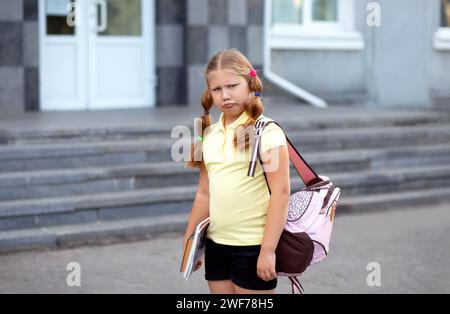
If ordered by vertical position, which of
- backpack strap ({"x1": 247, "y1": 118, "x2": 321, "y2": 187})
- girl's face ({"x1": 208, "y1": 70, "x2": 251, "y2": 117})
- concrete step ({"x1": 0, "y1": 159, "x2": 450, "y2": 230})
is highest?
girl's face ({"x1": 208, "y1": 70, "x2": 251, "y2": 117})

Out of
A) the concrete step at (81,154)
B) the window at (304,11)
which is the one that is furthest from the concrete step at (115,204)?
the window at (304,11)

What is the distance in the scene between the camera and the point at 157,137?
26.6ft

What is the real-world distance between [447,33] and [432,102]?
1379mm

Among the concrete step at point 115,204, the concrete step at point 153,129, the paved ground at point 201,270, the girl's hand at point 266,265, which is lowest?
the paved ground at point 201,270

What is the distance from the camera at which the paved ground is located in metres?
5.62

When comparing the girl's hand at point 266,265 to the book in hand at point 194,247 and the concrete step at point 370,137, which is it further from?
the concrete step at point 370,137

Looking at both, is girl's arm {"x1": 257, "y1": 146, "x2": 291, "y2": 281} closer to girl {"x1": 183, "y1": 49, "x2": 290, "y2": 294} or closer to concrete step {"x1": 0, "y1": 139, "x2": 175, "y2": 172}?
girl {"x1": 183, "y1": 49, "x2": 290, "y2": 294}

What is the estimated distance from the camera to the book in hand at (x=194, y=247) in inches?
141

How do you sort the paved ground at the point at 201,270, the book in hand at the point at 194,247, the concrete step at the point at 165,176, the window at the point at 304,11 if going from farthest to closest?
the window at the point at 304,11 → the concrete step at the point at 165,176 → the paved ground at the point at 201,270 → the book in hand at the point at 194,247

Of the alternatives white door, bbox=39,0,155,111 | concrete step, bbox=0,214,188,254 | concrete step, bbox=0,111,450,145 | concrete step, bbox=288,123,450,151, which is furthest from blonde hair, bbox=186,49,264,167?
white door, bbox=39,0,155,111

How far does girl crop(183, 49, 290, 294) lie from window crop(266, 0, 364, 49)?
8.53 meters

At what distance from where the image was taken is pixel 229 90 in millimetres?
3416

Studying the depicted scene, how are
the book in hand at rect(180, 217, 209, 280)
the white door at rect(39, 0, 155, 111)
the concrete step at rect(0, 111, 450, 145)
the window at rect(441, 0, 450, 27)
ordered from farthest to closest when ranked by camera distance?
the window at rect(441, 0, 450, 27) → the white door at rect(39, 0, 155, 111) → the concrete step at rect(0, 111, 450, 145) → the book in hand at rect(180, 217, 209, 280)
